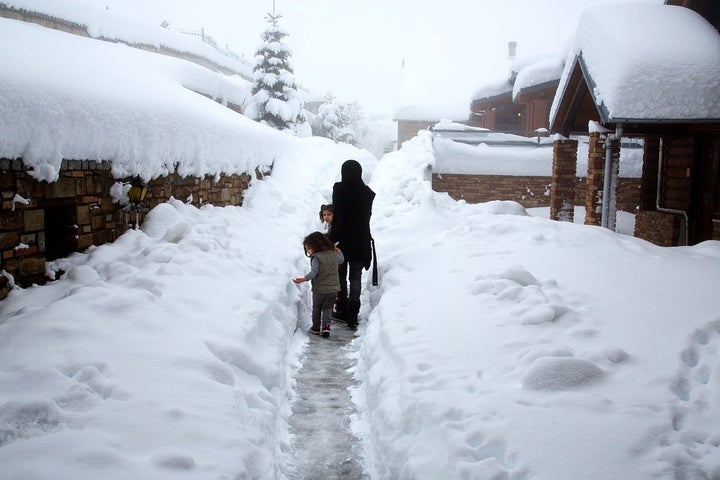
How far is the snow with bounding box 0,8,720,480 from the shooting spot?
2.97 m

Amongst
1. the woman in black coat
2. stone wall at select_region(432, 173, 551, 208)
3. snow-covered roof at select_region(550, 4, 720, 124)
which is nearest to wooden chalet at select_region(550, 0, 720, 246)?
snow-covered roof at select_region(550, 4, 720, 124)

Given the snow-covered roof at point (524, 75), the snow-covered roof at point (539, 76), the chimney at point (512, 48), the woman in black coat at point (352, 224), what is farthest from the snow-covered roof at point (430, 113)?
the woman in black coat at point (352, 224)

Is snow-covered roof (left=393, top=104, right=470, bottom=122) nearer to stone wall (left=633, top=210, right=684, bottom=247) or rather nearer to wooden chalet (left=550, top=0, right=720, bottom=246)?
wooden chalet (left=550, top=0, right=720, bottom=246)

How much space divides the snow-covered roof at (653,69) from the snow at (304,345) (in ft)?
6.34

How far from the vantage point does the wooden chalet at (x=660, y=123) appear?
791 centimetres

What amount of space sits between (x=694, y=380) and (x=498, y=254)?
3.32m

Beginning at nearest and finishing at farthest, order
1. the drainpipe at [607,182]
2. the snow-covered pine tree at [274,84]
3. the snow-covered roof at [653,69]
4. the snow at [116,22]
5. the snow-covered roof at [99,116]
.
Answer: the snow-covered roof at [99,116] < the snow-covered roof at [653,69] < the drainpipe at [607,182] < the snow at [116,22] < the snow-covered pine tree at [274,84]

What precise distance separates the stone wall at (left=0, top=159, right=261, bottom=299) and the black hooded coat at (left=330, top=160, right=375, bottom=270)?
228cm

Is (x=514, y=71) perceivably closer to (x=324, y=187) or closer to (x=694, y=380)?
(x=324, y=187)

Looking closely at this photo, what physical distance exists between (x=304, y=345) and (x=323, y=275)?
79cm

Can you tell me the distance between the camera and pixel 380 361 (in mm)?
5008

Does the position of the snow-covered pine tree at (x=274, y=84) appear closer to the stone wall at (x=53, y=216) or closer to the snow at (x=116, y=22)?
the snow at (x=116, y=22)

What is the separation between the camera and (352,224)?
6.67 metres

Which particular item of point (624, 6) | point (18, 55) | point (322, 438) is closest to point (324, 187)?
point (624, 6)
